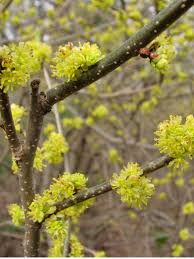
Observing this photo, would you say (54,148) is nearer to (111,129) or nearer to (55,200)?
(55,200)

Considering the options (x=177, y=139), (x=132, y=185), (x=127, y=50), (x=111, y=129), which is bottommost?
(x=132, y=185)

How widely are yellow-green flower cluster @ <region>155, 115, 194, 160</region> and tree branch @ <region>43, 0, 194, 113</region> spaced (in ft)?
1.03

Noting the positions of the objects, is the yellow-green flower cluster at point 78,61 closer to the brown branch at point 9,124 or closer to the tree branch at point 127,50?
the tree branch at point 127,50

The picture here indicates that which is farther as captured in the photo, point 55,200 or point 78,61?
point 55,200

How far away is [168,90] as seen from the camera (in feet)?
20.7

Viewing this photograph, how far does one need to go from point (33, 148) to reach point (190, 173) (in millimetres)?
5229

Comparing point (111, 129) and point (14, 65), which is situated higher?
point (111, 129)

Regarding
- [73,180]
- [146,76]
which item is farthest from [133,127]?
[73,180]

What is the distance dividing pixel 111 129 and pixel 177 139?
5.57 meters

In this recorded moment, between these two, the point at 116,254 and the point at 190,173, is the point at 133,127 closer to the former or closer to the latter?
the point at 190,173

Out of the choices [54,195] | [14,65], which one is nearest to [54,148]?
[54,195]

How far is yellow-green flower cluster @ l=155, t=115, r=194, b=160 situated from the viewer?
1507 millimetres

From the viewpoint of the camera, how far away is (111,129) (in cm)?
710

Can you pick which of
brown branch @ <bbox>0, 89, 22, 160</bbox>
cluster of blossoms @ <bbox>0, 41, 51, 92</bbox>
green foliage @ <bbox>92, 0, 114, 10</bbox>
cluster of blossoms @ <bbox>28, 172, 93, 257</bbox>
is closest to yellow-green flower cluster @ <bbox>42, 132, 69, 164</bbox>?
cluster of blossoms @ <bbox>28, 172, 93, 257</bbox>
